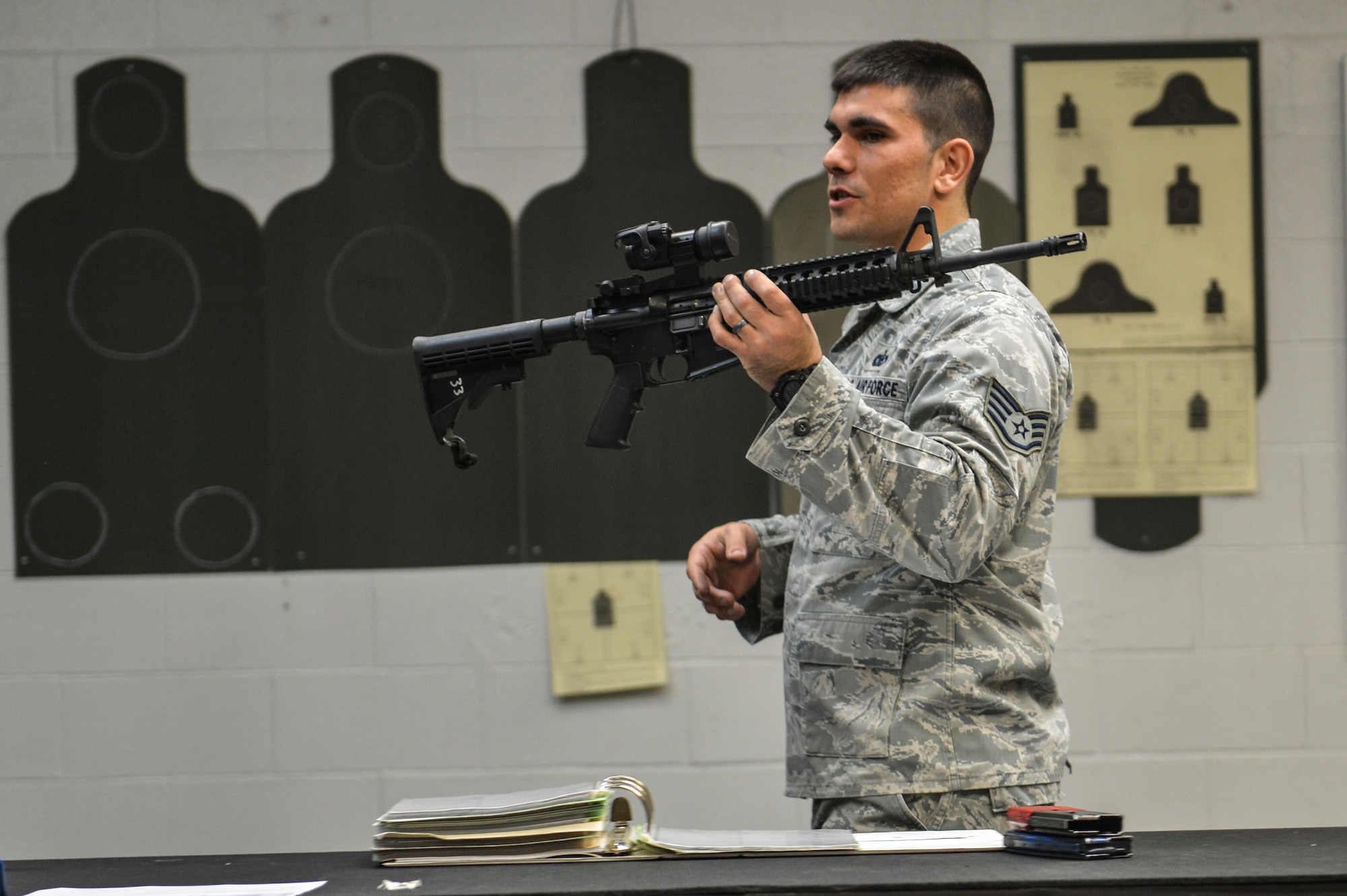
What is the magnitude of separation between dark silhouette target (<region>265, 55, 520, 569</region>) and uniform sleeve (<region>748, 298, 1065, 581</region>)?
1.44 meters

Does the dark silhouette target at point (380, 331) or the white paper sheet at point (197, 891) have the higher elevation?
the dark silhouette target at point (380, 331)

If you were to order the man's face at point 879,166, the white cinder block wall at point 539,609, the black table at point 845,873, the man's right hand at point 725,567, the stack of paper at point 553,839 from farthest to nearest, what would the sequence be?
1. the white cinder block wall at point 539,609
2. the man's right hand at point 725,567
3. the man's face at point 879,166
4. the stack of paper at point 553,839
5. the black table at point 845,873

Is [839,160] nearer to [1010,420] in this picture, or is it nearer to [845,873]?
[1010,420]

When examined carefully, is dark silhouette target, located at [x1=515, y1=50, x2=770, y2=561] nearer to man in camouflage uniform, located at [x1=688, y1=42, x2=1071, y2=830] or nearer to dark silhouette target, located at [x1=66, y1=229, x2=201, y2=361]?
dark silhouette target, located at [x1=66, y1=229, x2=201, y2=361]

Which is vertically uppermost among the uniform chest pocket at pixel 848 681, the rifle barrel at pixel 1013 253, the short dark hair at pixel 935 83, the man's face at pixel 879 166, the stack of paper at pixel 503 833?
the short dark hair at pixel 935 83

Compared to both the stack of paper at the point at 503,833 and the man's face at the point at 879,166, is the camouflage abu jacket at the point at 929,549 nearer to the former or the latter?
the man's face at the point at 879,166

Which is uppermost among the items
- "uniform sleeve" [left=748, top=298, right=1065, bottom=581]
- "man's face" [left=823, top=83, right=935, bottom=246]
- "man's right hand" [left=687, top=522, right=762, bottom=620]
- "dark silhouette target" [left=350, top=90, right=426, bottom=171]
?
"dark silhouette target" [left=350, top=90, right=426, bottom=171]

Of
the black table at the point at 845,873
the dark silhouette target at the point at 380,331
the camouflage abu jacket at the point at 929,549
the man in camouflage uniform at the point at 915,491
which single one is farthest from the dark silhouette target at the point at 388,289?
the black table at the point at 845,873

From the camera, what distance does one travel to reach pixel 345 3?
257 cm

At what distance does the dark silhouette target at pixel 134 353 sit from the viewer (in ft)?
8.34

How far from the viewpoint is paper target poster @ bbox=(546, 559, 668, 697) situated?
2.54m

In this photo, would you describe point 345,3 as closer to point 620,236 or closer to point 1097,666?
point 620,236

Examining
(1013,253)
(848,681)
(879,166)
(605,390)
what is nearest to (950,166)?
(879,166)

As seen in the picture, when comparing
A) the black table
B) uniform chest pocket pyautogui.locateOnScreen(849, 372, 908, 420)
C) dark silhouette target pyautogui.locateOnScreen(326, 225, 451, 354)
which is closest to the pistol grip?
uniform chest pocket pyautogui.locateOnScreen(849, 372, 908, 420)
